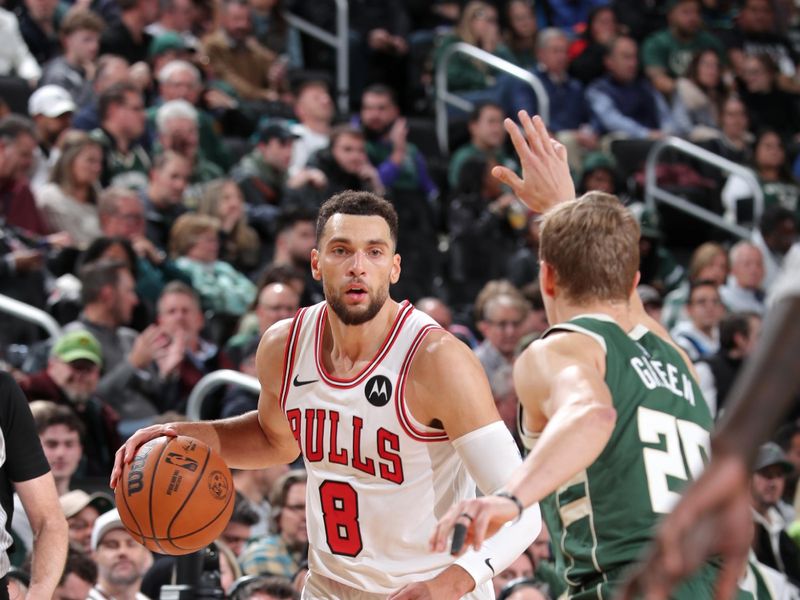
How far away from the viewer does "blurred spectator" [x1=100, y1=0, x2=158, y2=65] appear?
11852 mm

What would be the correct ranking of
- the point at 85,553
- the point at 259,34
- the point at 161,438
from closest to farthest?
1. the point at 161,438
2. the point at 85,553
3. the point at 259,34

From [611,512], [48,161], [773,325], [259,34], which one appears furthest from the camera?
[259,34]

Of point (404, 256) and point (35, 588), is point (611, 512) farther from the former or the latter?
point (404, 256)

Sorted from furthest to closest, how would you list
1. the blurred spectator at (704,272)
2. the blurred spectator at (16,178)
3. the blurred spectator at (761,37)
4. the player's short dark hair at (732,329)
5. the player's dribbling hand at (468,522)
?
the blurred spectator at (761,37) < the blurred spectator at (704,272) < the player's short dark hair at (732,329) < the blurred spectator at (16,178) < the player's dribbling hand at (468,522)

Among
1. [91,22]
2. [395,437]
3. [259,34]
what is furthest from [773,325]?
[259,34]

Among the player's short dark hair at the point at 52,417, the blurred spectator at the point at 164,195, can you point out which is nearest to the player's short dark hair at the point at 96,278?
the player's short dark hair at the point at 52,417

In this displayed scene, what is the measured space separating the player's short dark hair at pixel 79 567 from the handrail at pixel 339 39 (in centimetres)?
825

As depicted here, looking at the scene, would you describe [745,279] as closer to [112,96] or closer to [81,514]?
[112,96]

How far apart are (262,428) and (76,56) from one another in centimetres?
715

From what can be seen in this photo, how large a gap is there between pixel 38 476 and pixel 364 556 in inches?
41.6

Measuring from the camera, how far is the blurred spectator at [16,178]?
30.0 ft

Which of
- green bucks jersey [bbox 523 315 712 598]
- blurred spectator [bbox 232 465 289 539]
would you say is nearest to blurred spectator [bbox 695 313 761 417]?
blurred spectator [bbox 232 465 289 539]

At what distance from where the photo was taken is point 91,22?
37.2 feet

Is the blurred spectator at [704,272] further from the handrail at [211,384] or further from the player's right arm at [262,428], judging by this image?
the player's right arm at [262,428]
